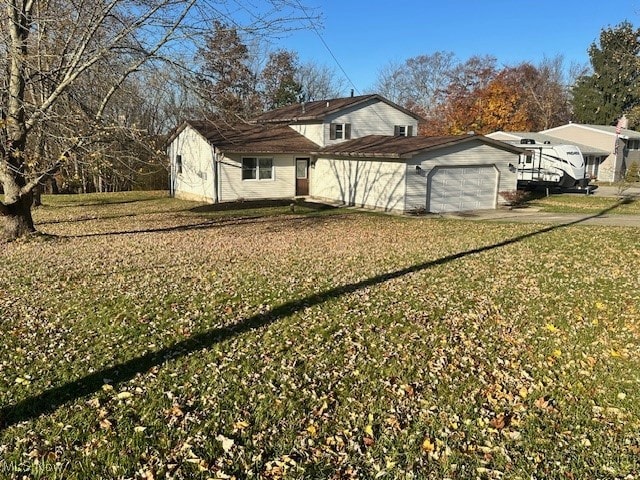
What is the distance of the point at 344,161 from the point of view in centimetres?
2273

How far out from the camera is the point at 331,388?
4797 mm

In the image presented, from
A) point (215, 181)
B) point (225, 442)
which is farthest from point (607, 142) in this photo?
point (225, 442)

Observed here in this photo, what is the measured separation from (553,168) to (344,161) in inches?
579

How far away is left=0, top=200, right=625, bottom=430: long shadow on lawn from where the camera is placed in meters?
4.26

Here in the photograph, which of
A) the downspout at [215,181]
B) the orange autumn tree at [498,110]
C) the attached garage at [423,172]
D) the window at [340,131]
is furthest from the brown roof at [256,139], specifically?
the orange autumn tree at [498,110]

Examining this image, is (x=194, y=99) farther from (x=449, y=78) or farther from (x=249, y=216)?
(x=449, y=78)

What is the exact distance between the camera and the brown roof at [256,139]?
22.4 meters

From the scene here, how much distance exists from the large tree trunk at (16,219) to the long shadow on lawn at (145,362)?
8613 millimetres

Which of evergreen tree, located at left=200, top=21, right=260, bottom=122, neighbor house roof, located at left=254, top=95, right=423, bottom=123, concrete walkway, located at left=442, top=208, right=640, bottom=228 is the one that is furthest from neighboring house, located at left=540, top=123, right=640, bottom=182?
evergreen tree, located at left=200, top=21, right=260, bottom=122

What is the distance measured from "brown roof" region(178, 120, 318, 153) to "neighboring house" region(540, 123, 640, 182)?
84.7 ft

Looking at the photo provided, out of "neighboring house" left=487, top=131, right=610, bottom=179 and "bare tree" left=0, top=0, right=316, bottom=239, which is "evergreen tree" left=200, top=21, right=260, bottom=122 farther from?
"neighboring house" left=487, top=131, right=610, bottom=179

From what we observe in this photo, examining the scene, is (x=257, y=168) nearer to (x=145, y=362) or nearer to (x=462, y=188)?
(x=462, y=188)

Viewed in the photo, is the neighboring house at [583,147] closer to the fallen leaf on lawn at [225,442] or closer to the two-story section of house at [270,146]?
the two-story section of house at [270,146]

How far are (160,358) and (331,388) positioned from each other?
1955mm
